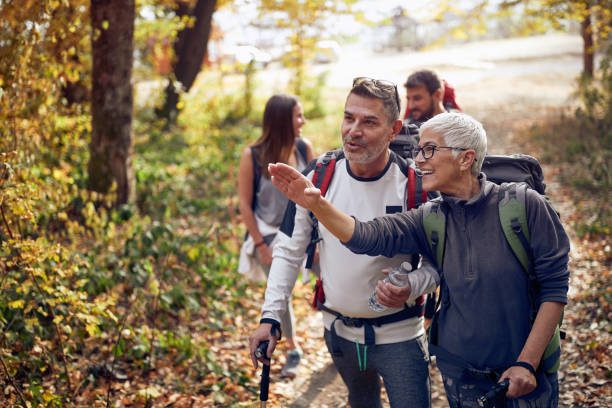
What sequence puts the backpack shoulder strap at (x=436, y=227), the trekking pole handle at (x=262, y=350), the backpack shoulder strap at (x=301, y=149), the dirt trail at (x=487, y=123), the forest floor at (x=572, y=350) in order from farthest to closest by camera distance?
the backpack shoulder strap at (x=301, y=149) → the dirt trail at (x=487, y=123) → the forest floor at (x=572, y=350) → the trekking pole handle at (x=262, y=350) → the backpack shoulder strap at (x=436, y=227)

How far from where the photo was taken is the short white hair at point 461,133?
231cm

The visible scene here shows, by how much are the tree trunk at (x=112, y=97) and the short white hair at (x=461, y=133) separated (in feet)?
18.6

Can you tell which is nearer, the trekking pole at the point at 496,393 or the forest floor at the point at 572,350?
the trekking pole at the point at 496,393

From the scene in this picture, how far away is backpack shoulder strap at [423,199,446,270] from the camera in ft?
7.82

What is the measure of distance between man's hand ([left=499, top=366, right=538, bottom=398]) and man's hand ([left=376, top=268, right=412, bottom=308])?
0.55 m

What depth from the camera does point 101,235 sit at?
20.4 ft

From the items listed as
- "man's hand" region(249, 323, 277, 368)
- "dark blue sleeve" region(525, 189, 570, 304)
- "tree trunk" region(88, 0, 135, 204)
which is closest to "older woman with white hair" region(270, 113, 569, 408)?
"dark blue sleeve" region(525, 189, 570, 304)

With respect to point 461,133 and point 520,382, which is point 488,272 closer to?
point 520,382

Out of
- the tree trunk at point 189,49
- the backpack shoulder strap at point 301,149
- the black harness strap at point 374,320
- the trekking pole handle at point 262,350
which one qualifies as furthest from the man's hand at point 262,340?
the tree trunk at point 189,49

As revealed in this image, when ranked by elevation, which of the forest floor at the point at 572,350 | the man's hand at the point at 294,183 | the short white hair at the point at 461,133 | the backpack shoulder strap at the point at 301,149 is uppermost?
the short white hair at the point at 461,133

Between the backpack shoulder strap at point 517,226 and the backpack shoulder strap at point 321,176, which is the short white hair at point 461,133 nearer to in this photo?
the backpack shoulder strap at point 517,226

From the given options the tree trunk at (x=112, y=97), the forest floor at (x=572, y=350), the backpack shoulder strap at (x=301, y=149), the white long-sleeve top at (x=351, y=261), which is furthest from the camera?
the tree trunk at (x=112, y=97)

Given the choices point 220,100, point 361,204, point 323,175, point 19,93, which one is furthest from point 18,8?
point 220,100

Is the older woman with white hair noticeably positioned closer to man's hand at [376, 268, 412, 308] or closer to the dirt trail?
man's hand at [376, 268, 412, 308]
